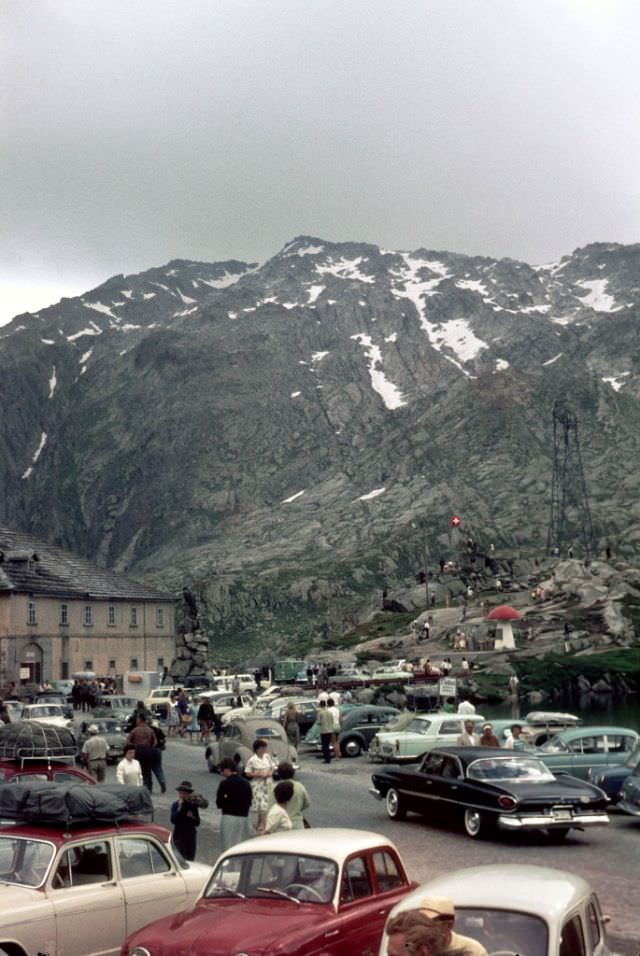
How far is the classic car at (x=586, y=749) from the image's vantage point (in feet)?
87.6

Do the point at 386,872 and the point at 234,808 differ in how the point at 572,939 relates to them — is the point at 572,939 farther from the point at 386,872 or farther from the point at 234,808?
the point at 234,808

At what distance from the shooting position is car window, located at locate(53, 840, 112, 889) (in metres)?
11.5

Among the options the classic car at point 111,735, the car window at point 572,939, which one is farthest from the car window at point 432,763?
the classic car at point 111,735

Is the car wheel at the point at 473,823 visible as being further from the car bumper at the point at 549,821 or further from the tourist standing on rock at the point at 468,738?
the tourist standing on rock at the point at 468,738

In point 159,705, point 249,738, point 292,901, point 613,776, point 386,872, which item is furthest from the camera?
point 159,705

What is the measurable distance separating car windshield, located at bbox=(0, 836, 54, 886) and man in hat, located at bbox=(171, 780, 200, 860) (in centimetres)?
528

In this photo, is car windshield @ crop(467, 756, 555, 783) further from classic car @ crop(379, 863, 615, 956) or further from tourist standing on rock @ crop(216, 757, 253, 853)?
classic car @ crop(379, 863, 615, 956)

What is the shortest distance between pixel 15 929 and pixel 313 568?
491ft

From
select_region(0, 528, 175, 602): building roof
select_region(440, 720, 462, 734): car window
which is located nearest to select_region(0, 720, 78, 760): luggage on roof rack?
select_region(440, 720, 462, 734): car window

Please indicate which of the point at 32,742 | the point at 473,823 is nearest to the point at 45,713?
the point at 32,742

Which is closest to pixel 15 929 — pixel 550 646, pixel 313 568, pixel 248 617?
pixel 550 646

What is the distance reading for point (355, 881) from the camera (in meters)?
10.9

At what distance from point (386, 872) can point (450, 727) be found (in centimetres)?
2174

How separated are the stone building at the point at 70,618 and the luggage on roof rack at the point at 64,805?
59538mm
